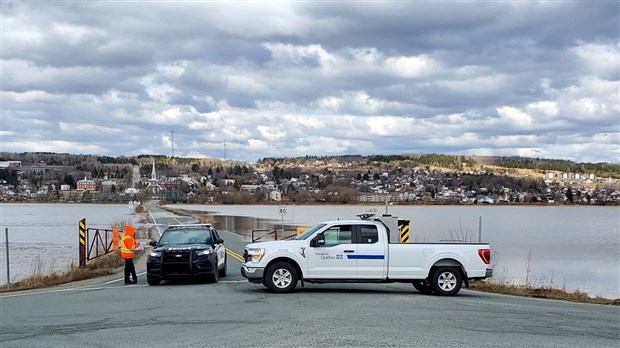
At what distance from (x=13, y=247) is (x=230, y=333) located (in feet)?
141

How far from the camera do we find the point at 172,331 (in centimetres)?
1146

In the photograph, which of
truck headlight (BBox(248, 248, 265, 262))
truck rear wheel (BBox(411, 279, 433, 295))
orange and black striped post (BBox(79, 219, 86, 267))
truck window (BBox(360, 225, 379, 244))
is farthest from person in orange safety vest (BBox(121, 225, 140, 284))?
truck rear wheel (BBox(411, 279, 433, 295))

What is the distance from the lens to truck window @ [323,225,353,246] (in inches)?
674

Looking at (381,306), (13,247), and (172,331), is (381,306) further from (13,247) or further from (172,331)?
(13,247)

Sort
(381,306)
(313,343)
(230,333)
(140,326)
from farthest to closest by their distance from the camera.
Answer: (381,306)
(140,326)
(230,333)
(313,343)

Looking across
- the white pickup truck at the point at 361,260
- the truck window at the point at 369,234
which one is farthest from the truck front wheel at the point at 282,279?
the truck window at the point at 369,234

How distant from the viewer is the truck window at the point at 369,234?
55.9ft

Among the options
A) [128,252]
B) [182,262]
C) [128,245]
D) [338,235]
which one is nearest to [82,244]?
[128,245]

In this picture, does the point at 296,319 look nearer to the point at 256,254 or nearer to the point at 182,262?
the point at 256,254

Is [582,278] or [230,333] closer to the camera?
[230,333]

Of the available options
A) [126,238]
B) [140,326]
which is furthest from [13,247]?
[140,326]

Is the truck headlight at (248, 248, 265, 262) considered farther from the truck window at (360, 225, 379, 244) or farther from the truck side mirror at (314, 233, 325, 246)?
the truck window at (360, 225, 379, 244)

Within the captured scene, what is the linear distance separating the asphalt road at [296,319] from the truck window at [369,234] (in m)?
1.34

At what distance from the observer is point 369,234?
17.1 m
